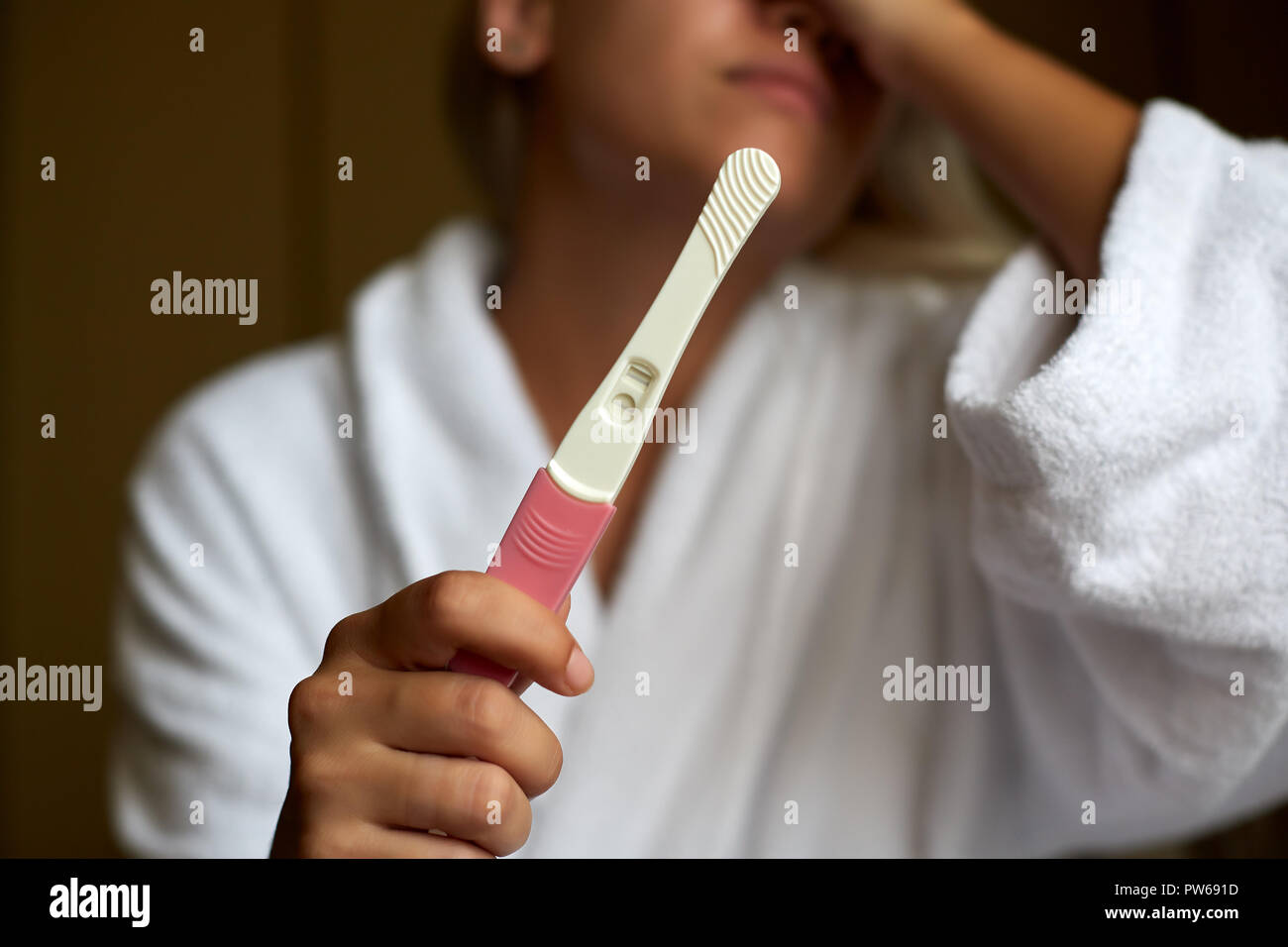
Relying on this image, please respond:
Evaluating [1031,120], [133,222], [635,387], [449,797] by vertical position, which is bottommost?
[449,797]

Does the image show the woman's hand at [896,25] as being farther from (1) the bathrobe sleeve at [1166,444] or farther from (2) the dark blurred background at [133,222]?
(2) the dark blurred background at [133,222]

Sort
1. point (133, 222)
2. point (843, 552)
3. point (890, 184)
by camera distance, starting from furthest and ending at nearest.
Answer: point (133, 222) < point (890, 184) < point (843, 552)

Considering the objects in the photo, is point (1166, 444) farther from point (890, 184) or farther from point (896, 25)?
point (890, 184)

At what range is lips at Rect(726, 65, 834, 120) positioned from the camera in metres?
0.44

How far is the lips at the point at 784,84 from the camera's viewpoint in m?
0.44

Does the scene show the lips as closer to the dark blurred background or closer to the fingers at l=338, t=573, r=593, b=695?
the fingers at l=338, t=573, r=593, b=695

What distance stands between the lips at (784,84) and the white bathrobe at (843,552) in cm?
13

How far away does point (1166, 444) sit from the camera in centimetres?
30

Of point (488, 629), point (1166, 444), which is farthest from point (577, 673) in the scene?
point (1166, 444)

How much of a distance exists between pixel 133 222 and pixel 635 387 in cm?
90

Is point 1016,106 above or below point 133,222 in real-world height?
below

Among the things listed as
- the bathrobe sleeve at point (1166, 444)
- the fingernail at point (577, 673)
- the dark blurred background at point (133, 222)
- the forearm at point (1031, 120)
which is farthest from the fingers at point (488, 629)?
the dark blurred background at point (133, 222)

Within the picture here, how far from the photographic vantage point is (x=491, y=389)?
0.52 m

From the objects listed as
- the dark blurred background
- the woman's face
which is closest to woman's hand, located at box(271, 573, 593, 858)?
the woman's face
